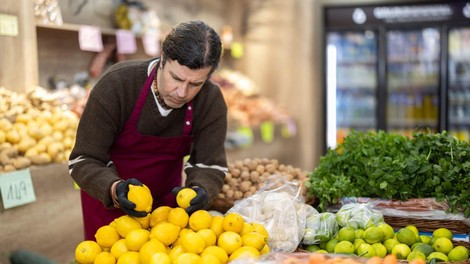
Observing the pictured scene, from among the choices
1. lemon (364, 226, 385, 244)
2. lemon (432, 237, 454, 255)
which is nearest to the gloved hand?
lemon (364, 226, 385, 244)

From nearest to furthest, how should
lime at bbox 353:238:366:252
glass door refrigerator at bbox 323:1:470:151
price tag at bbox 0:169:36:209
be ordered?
lime at bbox 353:238:366:252
price tag at bbox 0:169:36:209
glass door refrigerator at bbox 323:1:470:151

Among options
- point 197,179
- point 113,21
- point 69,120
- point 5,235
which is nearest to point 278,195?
point 197,179

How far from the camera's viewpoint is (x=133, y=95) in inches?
85.4

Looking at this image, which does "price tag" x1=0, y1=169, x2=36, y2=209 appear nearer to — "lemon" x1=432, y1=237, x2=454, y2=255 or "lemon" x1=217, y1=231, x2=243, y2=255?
"lemon" x1=217, y1=231, x2=243, y2=255

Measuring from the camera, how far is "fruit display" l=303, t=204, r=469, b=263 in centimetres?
189

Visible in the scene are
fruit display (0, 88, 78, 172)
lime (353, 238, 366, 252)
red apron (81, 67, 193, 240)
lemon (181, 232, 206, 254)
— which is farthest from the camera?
fruit display (0, 88, 78, 172)

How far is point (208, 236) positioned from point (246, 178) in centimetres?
79

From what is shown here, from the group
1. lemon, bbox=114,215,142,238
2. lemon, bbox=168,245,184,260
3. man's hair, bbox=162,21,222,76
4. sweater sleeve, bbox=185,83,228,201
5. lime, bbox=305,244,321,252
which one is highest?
man's hair, bbox=162,21,222,76

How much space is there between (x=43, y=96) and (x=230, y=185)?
1.52 metres

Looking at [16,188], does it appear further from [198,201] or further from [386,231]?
[386,231]

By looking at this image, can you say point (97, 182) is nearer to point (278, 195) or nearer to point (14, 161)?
point (278, 195)

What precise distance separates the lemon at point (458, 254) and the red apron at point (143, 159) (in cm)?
108

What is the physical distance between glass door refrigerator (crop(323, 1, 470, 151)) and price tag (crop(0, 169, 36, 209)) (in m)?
4.43

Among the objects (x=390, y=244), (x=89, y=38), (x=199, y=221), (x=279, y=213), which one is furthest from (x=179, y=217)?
(x=89, y=38)
